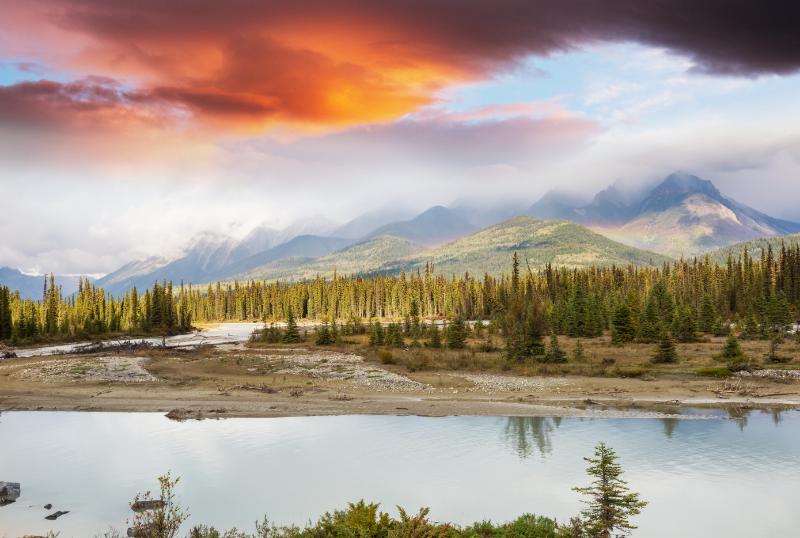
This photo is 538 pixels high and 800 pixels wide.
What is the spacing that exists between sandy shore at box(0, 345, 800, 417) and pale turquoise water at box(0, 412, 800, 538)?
2601 millimetres

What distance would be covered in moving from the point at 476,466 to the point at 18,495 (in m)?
17.2

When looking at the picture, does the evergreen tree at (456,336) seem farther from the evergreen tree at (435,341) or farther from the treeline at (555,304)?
the treeline at (555,304)

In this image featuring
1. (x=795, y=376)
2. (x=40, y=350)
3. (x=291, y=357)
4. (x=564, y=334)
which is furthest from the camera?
(x=564, y=334)

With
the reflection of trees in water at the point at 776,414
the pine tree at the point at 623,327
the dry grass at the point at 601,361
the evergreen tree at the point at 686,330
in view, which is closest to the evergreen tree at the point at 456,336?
the dry grass at the point at 601,361

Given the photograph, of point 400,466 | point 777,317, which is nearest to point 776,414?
point 400,466

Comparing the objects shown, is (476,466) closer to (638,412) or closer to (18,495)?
(638,412)

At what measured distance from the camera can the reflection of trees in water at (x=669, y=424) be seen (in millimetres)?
31109

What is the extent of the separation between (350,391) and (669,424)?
2116cm

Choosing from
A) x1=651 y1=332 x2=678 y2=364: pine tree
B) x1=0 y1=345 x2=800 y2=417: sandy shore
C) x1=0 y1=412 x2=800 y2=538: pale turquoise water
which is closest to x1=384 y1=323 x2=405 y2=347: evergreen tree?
x1=0 y1=345 x2=800 y2=417: sandy shore

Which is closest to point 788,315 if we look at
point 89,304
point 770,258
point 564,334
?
point 564,334

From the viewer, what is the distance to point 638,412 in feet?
119

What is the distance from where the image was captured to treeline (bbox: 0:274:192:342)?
3920 inches

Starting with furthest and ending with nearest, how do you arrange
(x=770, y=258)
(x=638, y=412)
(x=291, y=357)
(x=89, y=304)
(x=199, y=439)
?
1. (x=89, y=304)
2. (x=770, y=258)
3. (x=291, y=357)
4. (x=638, y=412)
5. (x=199, y=439)

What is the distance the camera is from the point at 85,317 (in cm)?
13175
